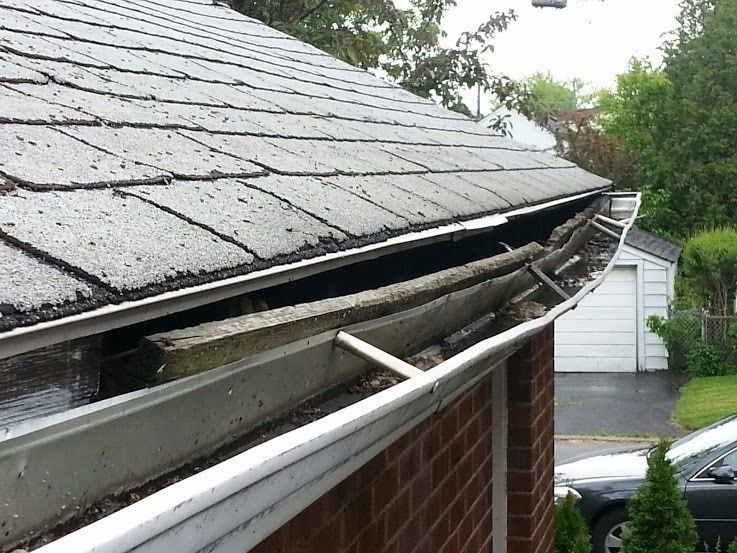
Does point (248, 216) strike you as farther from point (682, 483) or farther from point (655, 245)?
point (655, 245)

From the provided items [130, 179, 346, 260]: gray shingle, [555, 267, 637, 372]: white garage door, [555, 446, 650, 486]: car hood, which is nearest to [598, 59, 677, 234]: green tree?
[555, 267, 637, 372]: white garage door

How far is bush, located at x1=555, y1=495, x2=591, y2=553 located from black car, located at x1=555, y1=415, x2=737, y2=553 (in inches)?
50.9

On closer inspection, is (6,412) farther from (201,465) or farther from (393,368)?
(393,368)

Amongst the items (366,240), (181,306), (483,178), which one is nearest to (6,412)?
(181,306)

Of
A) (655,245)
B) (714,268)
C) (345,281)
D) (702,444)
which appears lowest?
(702,444)

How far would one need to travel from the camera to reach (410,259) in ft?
7.84

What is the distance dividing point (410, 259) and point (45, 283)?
1.41m

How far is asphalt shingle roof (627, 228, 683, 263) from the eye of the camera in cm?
1916

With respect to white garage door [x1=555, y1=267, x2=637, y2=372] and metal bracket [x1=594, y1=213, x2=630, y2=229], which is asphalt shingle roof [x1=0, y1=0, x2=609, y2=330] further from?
white garage door [x1=555, y1=267, x2=637, y2=372]

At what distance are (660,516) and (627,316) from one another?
42.8ft

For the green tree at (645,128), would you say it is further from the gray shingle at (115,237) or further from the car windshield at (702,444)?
the gray shingle at (115,237)

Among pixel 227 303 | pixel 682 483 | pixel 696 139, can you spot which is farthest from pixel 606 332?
pixel 227 303

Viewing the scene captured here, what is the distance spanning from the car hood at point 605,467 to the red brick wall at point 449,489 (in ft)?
12.4

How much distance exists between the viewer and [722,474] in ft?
28.5
